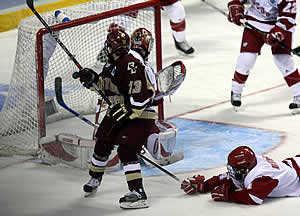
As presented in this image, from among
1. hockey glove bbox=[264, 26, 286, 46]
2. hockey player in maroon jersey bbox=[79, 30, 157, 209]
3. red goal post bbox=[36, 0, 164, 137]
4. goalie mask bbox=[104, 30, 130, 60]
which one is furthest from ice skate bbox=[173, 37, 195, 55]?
goalie mask bbox=[104, 30, 130, 60]

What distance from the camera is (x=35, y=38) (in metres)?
5.15

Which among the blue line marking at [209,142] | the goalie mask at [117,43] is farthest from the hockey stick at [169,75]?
the goalie mask at [117,43]

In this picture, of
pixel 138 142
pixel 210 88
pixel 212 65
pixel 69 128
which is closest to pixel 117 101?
pixel 138 142

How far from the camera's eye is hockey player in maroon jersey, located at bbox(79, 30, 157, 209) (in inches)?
165

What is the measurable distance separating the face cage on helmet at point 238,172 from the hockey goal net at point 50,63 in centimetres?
163

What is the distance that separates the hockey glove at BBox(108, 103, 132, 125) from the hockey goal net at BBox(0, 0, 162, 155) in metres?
0.99

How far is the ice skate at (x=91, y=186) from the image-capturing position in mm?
4371

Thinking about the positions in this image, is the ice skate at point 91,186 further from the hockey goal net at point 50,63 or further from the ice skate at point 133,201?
the hockey goal net at point 50,63

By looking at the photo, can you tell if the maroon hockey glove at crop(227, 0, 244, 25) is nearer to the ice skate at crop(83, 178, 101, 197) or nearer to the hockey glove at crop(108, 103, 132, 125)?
the hockey glove at crop(108, 103, 132, 125)

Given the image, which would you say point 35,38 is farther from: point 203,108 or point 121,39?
point 203,108

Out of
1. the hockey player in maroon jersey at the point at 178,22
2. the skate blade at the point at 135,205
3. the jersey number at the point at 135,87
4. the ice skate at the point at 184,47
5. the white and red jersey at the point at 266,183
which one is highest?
the jersey number at the point at 135,87

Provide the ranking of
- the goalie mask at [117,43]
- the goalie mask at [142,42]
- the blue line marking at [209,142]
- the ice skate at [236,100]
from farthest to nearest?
1. the ice skate at [236,100]
2. the blue line marking at [209,142]
3. the goalie mask at [142,42]
4. the goalie mask at [117,43]

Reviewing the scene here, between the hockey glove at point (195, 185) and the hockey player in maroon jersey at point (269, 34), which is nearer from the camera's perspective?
the hockey glove at point (195, 185)

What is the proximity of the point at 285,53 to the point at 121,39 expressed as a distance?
2163 mm
